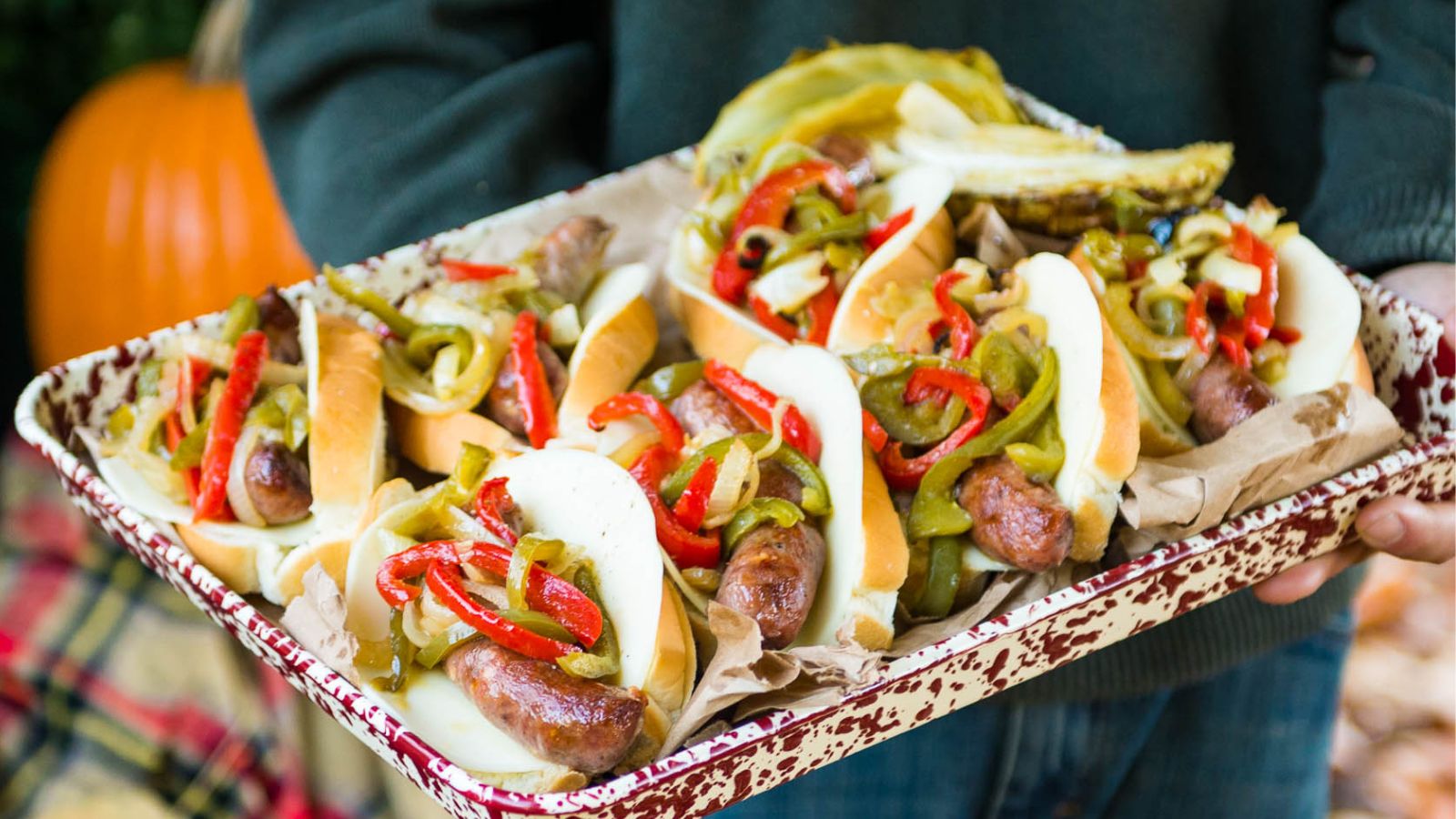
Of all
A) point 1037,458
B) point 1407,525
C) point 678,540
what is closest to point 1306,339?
point 1407,525

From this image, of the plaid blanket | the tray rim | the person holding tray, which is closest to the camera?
the tray rim

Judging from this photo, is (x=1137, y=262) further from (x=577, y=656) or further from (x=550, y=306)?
(x=577, y=656)

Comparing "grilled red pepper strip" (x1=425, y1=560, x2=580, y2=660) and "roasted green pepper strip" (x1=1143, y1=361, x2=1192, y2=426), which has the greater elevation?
"grilled red pepper strip" (x1=425, y1=560, x2=580, y2=660)

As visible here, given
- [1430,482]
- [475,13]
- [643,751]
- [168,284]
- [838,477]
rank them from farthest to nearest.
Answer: [168,284] → [475,13] → [1430,482] → [838,477] → [643,751]

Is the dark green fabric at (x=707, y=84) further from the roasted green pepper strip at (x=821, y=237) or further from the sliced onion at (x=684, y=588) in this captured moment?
the sliced onion at (x=684, y=588)

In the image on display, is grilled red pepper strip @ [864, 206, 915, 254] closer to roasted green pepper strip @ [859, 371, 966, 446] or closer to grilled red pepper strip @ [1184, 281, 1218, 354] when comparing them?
roasted green pepper strip @ [859, 371, 966, 446]

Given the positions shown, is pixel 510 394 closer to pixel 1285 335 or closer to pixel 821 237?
pixel 821 237

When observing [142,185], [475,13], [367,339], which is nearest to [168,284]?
[142,185]

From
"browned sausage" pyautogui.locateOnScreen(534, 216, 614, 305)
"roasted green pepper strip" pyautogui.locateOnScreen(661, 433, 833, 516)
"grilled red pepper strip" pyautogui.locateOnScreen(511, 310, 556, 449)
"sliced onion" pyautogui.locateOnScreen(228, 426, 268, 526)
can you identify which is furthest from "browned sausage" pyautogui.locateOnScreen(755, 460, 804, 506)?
"sliced onion" pyautogui.locateOnScreen(228, 426, 268, 526)
